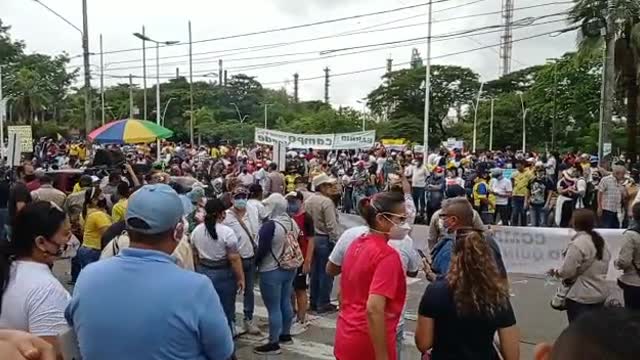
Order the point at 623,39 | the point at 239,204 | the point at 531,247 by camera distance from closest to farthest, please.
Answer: the point at 239,204 → the point at 531,247 → the point at 623,39

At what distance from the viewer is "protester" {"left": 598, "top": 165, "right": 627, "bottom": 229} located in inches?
519

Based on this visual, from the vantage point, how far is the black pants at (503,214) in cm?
1623

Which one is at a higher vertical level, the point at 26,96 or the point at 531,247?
the point at 26,96

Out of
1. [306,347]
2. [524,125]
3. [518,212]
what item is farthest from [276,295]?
[524,125]

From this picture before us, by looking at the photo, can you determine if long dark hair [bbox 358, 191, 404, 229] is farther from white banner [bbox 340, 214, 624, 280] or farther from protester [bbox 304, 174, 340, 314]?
white banner [bbox 340, 214, 624, 280]

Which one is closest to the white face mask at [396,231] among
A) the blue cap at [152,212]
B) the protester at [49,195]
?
the blue cap at [152,212]

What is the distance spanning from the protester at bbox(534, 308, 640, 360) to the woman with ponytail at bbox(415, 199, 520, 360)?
7.67ft

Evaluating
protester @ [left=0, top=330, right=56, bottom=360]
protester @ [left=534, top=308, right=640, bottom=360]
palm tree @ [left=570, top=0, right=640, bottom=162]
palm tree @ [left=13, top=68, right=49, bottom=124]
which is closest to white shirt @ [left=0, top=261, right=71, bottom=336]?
protester @ [left=0, top=330, right=56, bottom=360]

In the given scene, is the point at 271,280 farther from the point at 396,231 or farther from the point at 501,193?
the point at 501,193

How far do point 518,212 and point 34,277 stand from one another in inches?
562

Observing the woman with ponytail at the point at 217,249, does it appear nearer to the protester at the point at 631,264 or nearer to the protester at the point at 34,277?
the protester at the point at 34,277

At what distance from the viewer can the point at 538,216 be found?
15.7 m

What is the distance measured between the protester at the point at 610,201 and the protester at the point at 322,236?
21.6 feet

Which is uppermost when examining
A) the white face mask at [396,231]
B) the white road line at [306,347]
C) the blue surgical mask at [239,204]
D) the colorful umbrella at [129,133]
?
the colorful umbrella at [129,133]
